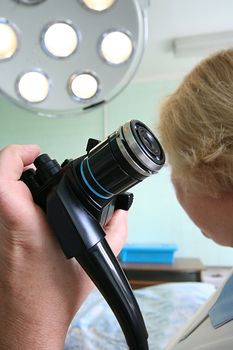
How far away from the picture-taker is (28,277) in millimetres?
359

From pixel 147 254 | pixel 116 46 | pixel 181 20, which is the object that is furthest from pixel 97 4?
pixel 147 254

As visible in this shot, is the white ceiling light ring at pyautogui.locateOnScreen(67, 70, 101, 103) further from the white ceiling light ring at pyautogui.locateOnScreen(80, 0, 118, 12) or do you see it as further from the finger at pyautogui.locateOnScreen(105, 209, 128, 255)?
the finger at pyautogui.locateOnScreen(105, 209, 128, 255)

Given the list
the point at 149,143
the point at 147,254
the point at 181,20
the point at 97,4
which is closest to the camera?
the point at 149,143

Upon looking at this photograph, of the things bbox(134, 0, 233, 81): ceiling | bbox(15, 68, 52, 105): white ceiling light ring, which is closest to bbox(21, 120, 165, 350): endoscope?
bbox(15, 68, 52, 105): white ceiling light ring

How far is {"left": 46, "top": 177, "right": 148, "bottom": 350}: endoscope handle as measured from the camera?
0.36 meters

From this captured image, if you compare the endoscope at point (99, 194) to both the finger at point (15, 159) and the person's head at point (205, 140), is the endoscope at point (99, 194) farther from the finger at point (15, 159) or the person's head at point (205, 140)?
the person's head at point (205, 140)

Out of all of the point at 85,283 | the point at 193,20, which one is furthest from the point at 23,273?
the point at 193,20

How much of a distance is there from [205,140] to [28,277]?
0.98 feet

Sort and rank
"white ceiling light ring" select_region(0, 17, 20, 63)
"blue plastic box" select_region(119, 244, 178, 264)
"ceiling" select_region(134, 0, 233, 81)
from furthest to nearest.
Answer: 1. "blue plastic box" select_region(119, 244, 178, 264)
2. "ceiling" select_region(134, 0, 233, 81)
3. "white ceiling light ring" select_region(0, 17, 20, 63)

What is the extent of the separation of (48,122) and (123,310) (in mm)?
2351

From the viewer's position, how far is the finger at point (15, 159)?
36cm

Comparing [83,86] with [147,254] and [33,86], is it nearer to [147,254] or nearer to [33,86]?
[33,86]

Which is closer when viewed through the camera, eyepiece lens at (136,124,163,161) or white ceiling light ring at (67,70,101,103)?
eyepiece lens at (136,124,163,161)

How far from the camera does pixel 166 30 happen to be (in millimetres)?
1820
